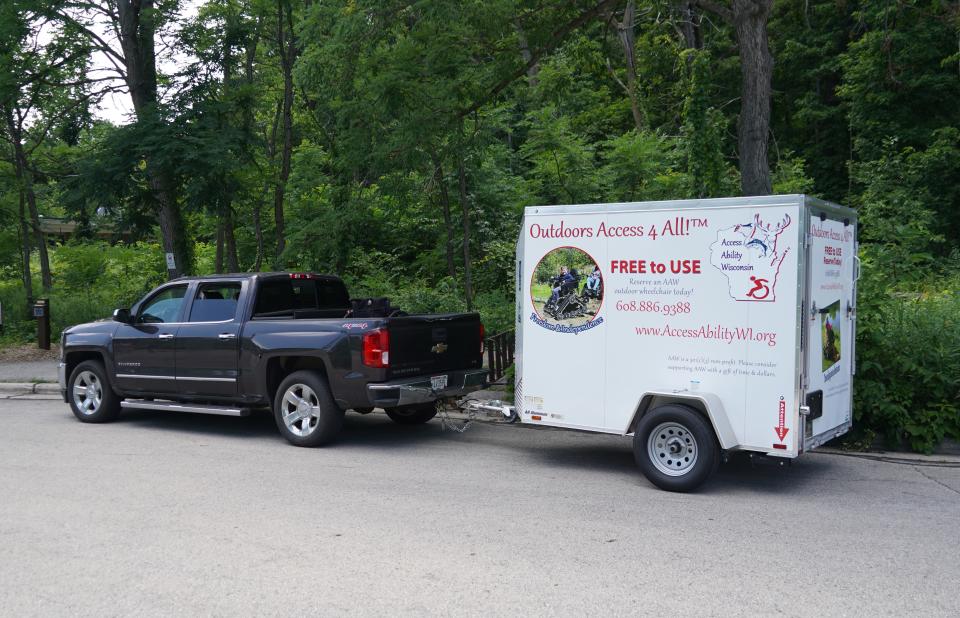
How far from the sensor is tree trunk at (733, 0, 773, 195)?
1149cm

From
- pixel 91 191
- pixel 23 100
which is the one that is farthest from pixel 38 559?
pixel 23 100

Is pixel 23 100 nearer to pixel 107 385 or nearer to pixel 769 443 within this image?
pixel 107 385

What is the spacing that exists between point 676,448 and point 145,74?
14850 mm

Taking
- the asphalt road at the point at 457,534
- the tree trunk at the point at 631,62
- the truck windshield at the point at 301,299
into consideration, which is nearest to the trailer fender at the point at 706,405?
the asphalt road at the point at 457,534

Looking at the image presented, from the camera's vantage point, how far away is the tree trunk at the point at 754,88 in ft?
37.7

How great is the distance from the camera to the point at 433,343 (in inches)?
367

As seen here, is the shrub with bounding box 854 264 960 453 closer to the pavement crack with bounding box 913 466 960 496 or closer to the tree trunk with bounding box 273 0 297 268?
the pavement crack with bounding box 913 466 960 496

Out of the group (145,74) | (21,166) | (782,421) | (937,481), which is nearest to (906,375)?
(937,481)

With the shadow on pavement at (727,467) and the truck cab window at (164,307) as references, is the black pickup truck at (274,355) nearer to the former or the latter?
the truck cab window at (164,307)

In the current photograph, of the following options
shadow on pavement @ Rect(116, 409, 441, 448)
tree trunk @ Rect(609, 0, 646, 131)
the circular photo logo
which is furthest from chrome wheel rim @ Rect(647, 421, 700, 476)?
tree trunk @ Rect(609, 0, 646, 131)

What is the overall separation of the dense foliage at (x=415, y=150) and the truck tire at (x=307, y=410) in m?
5.02

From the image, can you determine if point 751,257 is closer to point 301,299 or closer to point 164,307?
point 301,299

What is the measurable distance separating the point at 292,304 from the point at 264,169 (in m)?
8.79

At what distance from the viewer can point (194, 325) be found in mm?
10055
